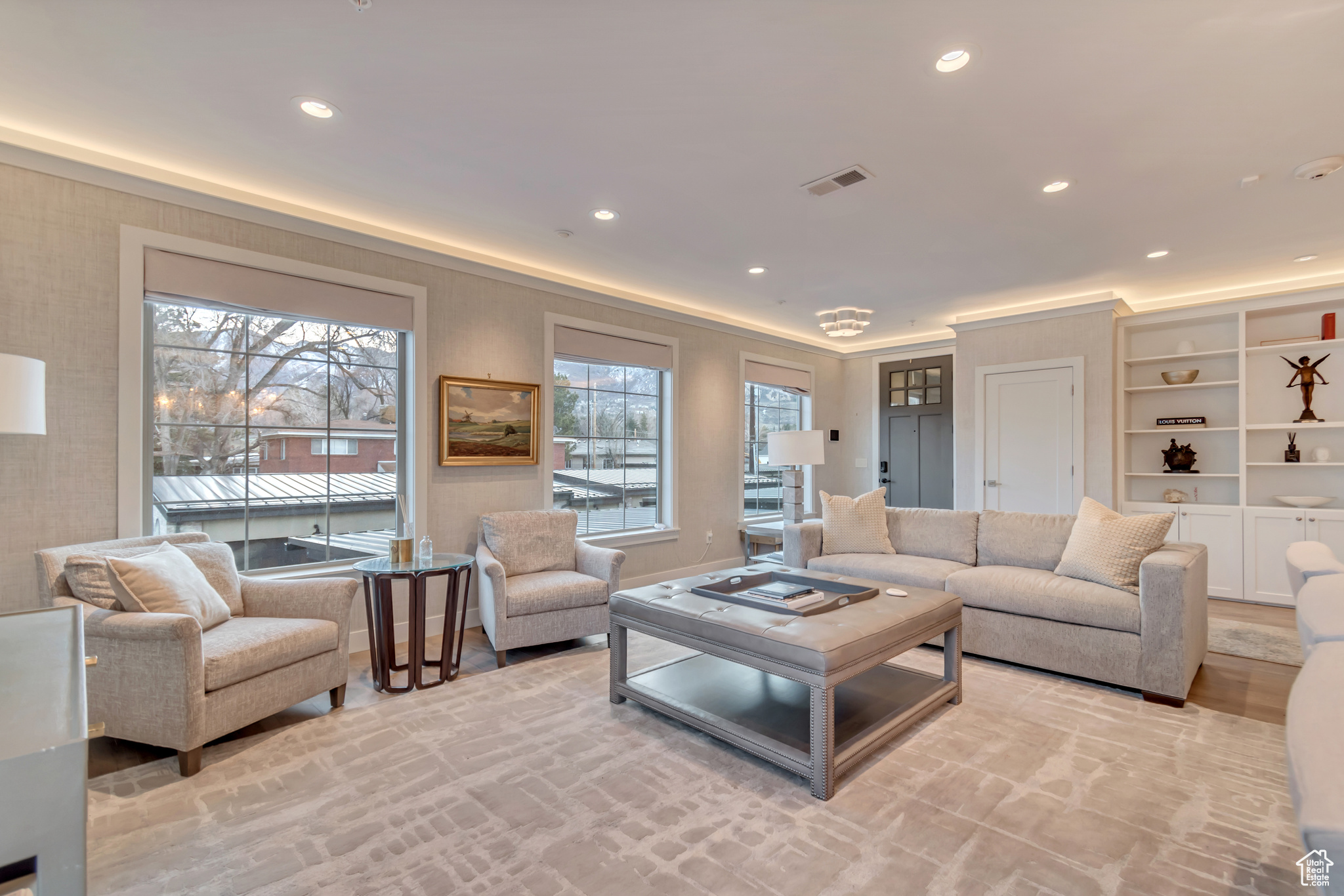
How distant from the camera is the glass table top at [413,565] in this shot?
9.90 ft

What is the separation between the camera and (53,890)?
566 mm

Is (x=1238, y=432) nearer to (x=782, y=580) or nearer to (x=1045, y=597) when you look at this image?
(x=1045, y=597)

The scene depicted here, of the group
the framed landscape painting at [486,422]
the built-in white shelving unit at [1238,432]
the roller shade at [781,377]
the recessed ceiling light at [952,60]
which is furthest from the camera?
the roller shade at [781,377]

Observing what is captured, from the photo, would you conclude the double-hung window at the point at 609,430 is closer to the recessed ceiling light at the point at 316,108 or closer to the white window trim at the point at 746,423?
the white window trim at the point at 746,423

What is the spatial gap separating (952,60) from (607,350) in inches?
128

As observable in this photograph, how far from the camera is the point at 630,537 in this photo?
5.11m

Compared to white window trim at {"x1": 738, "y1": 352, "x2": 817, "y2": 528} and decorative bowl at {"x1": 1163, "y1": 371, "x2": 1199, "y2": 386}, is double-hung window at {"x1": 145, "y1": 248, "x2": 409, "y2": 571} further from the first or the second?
decorative bowl at {"x1": 1163, "y1": 371, "x2": 1199, "y2": 386}

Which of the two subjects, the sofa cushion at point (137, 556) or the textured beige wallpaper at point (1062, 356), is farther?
the textured beige wallpaper at point (1062, 356)

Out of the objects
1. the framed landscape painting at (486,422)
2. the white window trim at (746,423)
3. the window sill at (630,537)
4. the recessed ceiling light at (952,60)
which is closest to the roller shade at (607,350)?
the framed landscape painting at (486,422)

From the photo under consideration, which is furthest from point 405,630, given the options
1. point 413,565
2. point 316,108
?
point 316,108

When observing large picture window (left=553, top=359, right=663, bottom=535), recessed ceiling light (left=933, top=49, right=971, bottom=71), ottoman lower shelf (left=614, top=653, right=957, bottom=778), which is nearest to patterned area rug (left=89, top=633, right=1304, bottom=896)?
ottoman lower shelf (left=614, top=653, right=957, bottom=778)

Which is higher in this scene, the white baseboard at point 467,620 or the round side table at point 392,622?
the round side table at point 392,622

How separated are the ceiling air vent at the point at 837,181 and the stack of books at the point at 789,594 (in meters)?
A: 2.00

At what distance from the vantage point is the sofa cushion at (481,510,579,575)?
3891mm
